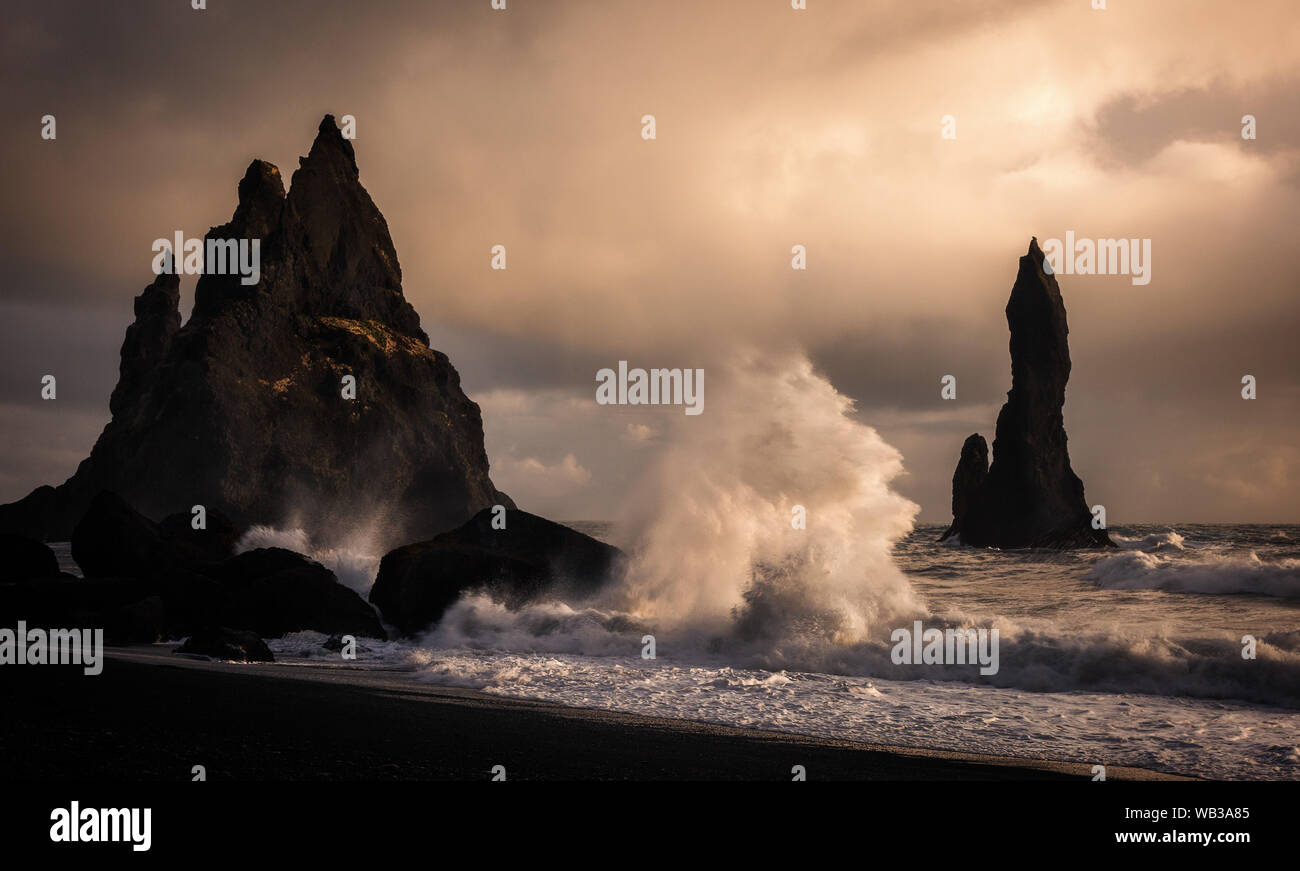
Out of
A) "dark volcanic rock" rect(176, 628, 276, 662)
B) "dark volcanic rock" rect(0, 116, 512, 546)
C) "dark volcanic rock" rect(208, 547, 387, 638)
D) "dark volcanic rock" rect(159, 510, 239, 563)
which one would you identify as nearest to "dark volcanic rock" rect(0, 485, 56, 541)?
"dark volcanic rock" rect(0, 116, 512, 546)

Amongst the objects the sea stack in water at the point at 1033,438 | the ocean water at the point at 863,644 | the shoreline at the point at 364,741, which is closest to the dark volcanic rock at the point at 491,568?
the ocean water at the point at 863,644

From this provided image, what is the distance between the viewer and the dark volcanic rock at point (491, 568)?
21359 mm

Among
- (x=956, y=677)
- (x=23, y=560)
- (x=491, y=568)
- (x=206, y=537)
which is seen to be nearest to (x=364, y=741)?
(x=956, y=677)

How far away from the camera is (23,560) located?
73.7 feet

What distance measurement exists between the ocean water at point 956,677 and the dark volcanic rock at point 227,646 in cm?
97

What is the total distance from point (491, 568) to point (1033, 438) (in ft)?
241

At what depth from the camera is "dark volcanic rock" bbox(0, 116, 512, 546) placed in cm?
7112

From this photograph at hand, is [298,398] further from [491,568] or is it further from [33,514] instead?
[491,568]

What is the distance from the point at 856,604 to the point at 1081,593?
533 inches

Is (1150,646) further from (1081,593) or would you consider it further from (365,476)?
(365,476)

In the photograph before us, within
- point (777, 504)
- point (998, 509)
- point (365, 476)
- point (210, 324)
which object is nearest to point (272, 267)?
point (210, 324)

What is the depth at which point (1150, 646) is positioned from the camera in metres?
13.6

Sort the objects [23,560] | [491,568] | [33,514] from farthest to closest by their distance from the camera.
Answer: [33,514]
[23,560]
[491,568]

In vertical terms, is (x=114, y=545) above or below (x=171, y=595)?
above
